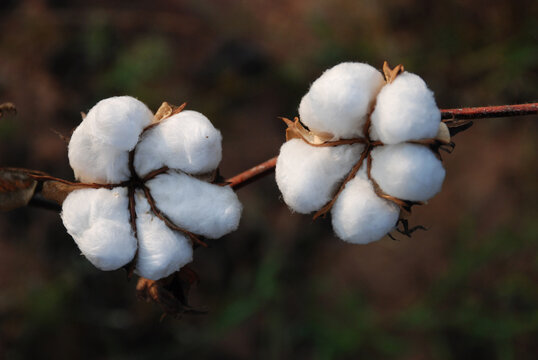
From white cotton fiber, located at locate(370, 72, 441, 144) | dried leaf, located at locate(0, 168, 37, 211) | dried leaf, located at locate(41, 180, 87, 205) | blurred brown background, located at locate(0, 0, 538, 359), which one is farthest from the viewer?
blurred brown background, located at locate(0, 0, 538, 359)

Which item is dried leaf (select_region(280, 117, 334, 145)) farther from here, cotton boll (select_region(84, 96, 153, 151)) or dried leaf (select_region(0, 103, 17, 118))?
dried leaf (select_region(0, 103, 17, 118))

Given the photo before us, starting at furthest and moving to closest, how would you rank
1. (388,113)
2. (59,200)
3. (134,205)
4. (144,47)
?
(144,47)
(59,200)
(134,205)
(388,113)

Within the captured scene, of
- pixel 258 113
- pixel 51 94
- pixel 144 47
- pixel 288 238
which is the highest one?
pixel 144 47

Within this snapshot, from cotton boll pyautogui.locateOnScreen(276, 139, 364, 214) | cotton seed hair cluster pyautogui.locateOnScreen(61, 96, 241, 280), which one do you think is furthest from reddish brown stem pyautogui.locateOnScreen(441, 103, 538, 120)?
cotton seed hair cluster pyautogui.locateOnScreen(61, 96, 241, 280)

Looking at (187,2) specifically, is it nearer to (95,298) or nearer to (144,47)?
(144,47)

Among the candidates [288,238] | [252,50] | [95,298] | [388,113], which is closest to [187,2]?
[252,50]

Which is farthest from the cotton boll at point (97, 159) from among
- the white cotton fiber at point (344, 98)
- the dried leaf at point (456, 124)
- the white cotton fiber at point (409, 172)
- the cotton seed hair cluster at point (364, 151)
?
the dried leaf at point (456, 124)
